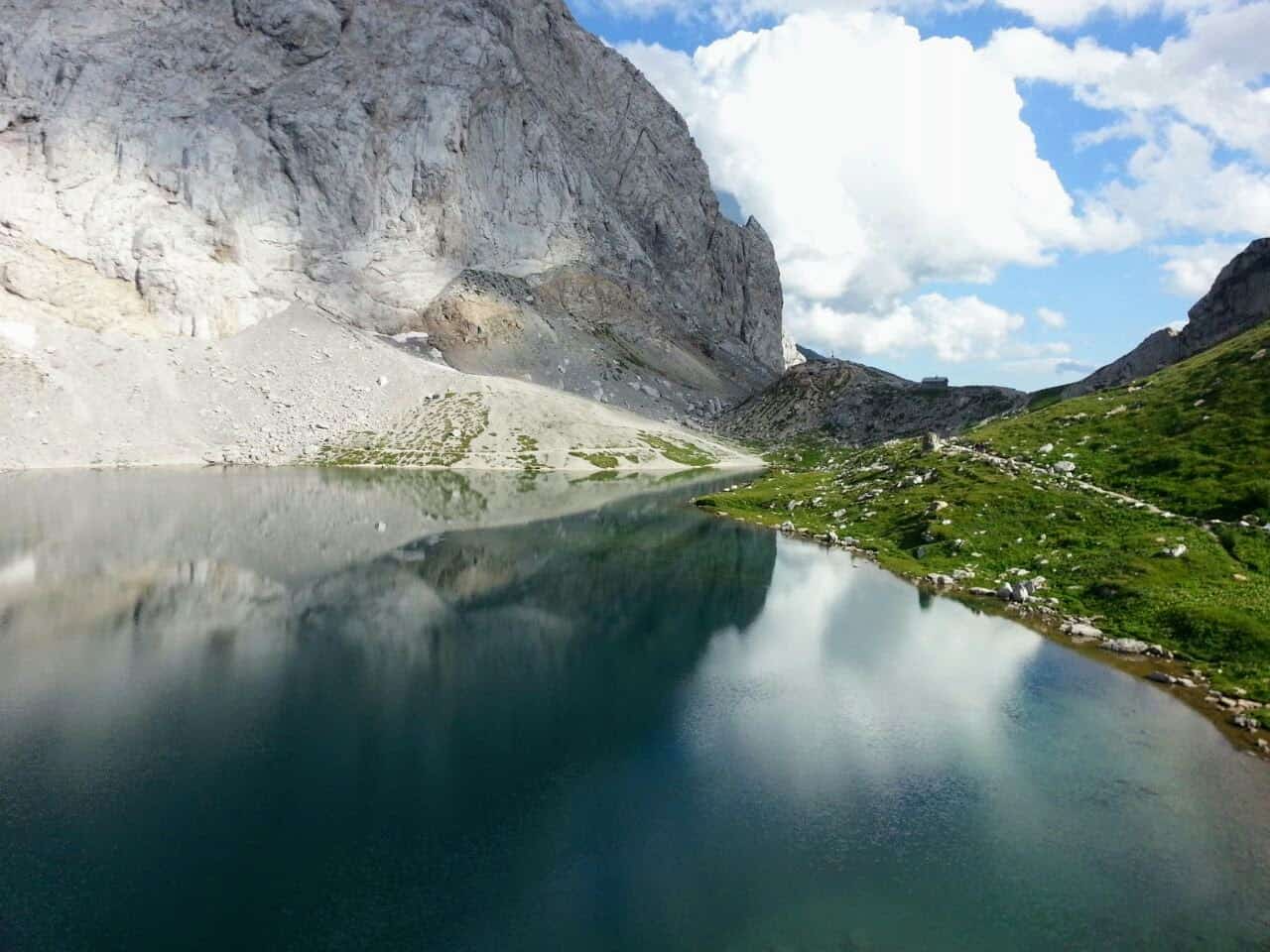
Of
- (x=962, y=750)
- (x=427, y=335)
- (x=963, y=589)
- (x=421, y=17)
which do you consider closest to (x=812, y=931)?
(x=962, y=750)

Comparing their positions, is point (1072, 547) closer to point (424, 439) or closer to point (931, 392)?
point (424, 439)

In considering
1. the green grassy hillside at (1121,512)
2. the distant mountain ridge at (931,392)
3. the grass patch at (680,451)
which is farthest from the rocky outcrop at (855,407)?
the green grassy hillside at (1121,512)

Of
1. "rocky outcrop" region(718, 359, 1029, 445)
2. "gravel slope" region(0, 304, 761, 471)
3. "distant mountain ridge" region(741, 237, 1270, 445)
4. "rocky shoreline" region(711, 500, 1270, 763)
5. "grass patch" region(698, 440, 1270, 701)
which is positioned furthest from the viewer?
"rocky outcrop" region(718, 359, 1029, 445)

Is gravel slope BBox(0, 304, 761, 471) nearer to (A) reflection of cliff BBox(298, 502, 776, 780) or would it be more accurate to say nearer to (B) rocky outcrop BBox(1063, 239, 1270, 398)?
(A) reflection of cliff BBox(298, 502, 776, 780)

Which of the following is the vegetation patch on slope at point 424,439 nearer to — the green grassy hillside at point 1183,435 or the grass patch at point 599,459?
the grass patch at point 599,459

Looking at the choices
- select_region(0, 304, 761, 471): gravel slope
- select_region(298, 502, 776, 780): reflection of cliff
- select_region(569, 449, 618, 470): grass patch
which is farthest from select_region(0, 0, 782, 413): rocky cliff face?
select_region(298, 502, 776, 780): reflection of cliff
